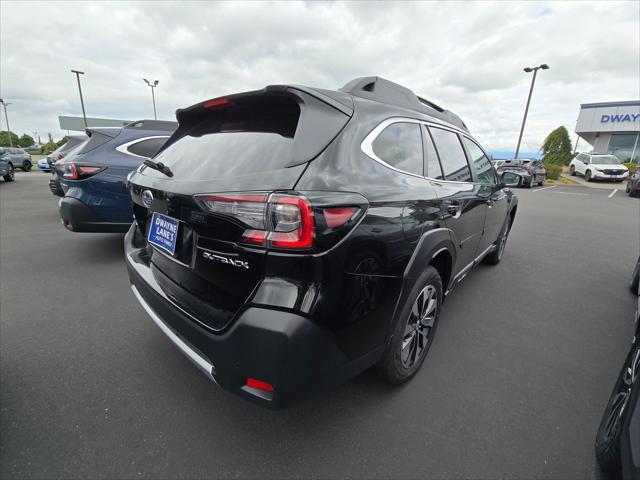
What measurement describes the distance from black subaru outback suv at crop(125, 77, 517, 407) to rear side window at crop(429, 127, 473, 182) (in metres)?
0.25

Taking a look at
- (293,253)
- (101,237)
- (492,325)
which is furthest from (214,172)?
(101,237)

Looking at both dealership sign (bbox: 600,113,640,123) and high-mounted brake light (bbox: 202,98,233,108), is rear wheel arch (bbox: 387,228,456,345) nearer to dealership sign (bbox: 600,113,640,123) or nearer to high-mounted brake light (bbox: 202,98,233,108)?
high-mounted brake light (bbox: 202,98,233,108)

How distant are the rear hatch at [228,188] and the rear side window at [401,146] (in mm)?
267

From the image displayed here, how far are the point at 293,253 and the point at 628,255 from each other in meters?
6.40

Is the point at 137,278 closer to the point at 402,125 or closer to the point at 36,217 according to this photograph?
the point at 402,125

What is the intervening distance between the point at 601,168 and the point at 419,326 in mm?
26039

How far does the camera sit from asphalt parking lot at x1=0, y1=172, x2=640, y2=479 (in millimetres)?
1602

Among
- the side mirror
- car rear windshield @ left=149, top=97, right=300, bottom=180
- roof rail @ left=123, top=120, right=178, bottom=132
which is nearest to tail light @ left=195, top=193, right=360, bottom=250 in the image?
car rear windshield @ left=149, top=97, right=300, bottom=180

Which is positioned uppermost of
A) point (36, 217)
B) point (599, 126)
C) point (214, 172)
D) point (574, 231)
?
point (599, 126)

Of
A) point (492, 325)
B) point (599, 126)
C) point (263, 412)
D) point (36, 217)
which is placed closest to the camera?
point (263, 412)

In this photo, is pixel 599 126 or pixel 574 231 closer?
pixel 574 231

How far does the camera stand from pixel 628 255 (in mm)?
5191

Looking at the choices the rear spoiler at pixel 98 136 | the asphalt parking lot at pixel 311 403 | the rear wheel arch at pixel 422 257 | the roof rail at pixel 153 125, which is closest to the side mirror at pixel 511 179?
the asphalt parking lot at pixel 311 403

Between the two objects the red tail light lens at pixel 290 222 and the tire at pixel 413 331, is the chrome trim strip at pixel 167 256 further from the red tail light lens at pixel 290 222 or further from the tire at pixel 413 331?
the tire at pixel 413 331
